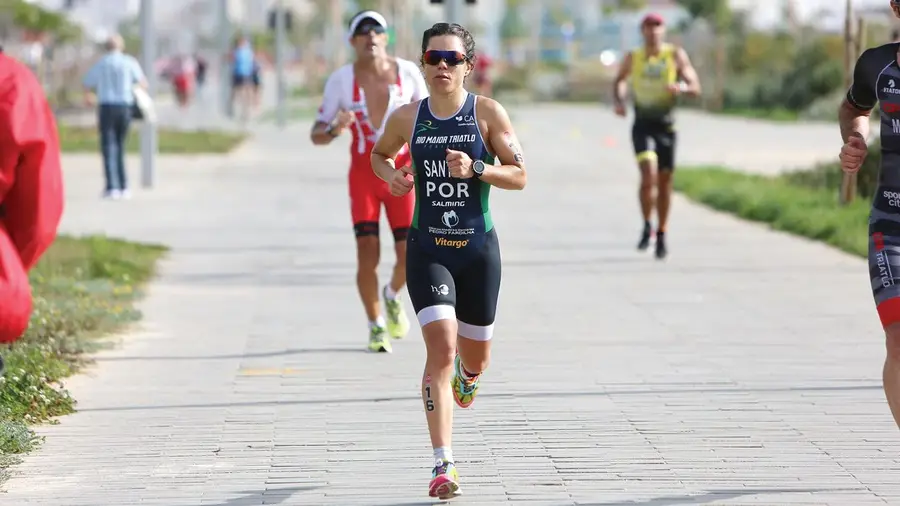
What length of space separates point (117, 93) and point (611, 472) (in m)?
16.0

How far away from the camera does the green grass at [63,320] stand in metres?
8.02

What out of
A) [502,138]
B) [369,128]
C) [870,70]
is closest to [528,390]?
[369,128]

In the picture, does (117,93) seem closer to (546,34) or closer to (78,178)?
(78,178)

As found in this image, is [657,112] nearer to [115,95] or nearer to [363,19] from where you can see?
[363,19]

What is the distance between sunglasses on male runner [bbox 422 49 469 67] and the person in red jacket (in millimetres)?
2021

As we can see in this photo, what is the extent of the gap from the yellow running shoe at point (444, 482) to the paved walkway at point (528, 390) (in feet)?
0.27

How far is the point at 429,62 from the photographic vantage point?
22.5ft

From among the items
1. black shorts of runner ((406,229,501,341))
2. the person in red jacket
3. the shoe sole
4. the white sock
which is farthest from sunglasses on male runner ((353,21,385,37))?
the person in red jacket

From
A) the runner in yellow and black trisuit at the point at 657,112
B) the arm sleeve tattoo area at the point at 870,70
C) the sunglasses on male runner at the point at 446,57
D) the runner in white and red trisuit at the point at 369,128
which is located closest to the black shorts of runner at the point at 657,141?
the runner in yellow and black trisuit at the point at 657,112

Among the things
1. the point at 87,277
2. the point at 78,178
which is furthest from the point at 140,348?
the point at 78,178

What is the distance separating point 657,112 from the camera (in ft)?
49.5

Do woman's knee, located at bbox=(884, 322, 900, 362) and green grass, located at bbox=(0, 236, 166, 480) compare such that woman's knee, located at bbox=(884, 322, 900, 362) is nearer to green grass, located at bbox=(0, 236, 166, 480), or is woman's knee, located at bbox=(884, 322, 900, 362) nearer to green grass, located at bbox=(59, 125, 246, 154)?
green grass, located at bbox=(0, 236, 166, 480)

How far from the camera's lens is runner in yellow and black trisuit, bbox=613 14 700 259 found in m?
15.0

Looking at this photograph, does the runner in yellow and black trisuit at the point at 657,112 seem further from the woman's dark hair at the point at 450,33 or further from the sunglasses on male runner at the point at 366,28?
the woman's dark hair at the point at 450,33
